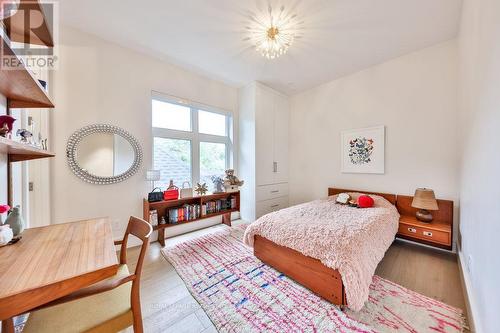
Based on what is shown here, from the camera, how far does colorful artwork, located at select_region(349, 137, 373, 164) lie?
300cm

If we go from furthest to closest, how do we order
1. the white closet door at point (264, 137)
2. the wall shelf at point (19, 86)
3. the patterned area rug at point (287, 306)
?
the white closet door at point (264, 137) < the patterned area rug at point (287, 306) < the wall shelf at point (19, 86)

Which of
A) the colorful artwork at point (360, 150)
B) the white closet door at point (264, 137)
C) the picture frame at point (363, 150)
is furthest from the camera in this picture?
the white closet door at point (264, 137)

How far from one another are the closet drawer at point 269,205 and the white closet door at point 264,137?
1.35 feet

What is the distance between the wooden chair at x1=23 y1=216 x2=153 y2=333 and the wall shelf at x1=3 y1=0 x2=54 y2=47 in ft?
4.22

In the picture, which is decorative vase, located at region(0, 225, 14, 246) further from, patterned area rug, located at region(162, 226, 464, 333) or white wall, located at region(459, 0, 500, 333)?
white wall, located at region(459, 0, 500, 333)

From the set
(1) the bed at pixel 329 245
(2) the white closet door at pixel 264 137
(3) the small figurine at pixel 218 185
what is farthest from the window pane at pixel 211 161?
(1) the bed at pixel 329 245

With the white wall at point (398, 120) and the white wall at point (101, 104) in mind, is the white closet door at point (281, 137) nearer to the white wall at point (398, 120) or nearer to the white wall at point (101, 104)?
the white wall at point (398, 120)

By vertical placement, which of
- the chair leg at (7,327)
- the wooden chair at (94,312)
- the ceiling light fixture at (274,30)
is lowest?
the chair leg at (7,327)

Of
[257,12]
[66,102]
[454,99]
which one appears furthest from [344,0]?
[66,102]

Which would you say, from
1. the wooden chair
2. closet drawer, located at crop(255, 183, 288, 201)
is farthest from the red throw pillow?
the wooden chair

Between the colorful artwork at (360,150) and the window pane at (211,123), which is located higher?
the window pane at (211,123)

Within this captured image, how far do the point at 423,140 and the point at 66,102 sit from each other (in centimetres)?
464

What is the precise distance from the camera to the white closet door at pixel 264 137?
3562 mm

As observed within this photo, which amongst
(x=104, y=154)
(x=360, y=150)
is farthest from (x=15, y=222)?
(x=360, y=150)
